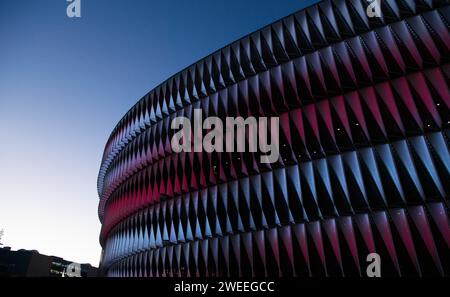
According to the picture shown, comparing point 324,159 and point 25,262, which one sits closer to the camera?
point 324,159

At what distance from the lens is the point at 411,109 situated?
989 inches

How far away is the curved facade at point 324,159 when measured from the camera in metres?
Answer: 24.0

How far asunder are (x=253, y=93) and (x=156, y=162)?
→ 17040 mm

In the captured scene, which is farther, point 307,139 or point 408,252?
point 307,139

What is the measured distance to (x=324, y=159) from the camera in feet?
93.9

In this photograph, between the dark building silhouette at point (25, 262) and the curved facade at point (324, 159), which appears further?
the dark building silhouette at point (25, 262)

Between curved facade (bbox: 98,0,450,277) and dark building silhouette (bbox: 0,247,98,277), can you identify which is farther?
dark building silhouette (bbox: 0,247,98,277)

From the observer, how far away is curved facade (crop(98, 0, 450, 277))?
24.0 m

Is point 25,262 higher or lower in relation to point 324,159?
higher

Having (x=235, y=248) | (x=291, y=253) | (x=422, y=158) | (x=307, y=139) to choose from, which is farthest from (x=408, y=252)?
(x=235, y=248)
